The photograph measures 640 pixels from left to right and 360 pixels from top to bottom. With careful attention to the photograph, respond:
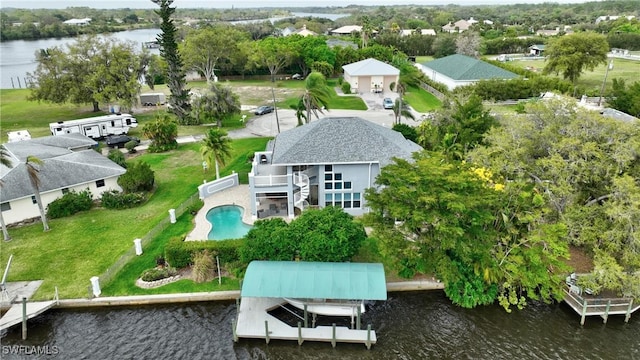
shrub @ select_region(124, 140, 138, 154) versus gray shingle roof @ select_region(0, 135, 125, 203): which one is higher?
gray shingle roof @ select_region(0, 135, 125, 203)

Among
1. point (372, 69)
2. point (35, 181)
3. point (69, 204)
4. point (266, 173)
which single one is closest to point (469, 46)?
point (372, 69)

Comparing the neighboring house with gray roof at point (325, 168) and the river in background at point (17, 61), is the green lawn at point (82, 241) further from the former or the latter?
the river in background at point (17, 61)

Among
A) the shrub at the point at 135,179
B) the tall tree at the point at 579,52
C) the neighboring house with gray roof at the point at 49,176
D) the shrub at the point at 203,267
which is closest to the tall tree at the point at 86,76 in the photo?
the neighboring house with gray roof at the point at 49,176

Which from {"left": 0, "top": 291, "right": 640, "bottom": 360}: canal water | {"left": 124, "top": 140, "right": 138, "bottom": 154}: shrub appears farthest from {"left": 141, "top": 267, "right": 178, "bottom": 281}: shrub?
{"left": 124, "top": 140, "right": 138, "bottom": 154}: shrub

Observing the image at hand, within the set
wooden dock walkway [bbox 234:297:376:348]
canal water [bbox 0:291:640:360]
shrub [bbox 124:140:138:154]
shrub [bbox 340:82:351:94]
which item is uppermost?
shrub [bbox 340:82:351:94]

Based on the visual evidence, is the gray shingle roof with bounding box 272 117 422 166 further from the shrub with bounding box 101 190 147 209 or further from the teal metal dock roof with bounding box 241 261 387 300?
the shrub with bounding box 101 190 147 209

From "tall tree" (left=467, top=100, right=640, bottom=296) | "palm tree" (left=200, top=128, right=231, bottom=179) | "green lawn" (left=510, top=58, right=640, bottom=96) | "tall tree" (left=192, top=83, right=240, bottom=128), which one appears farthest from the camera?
"green lawn" (left=510, top=58, right=640, bottom=96)
